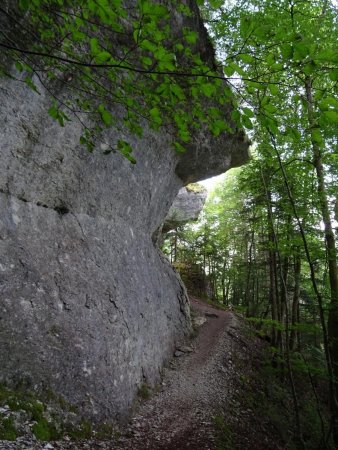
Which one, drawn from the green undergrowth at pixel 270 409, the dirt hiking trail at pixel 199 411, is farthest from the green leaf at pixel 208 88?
the green undergrowth at pixel 270 409

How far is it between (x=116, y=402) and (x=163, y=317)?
14.2 ft

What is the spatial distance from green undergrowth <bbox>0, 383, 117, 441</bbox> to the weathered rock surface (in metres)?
16.6

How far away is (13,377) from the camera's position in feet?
14.4

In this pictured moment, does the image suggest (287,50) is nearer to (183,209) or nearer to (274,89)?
(274,89)

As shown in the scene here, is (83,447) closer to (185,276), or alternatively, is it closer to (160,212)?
(160,212)

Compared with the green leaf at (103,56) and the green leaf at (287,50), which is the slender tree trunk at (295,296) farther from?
the green leaf at (103,56)

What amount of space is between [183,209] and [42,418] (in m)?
18.1

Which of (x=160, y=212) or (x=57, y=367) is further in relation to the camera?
(x=160, y=212)

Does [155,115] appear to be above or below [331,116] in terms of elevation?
Result: above

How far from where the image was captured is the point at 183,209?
854 inches

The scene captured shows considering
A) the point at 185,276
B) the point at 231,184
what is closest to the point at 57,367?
the point at 185,276

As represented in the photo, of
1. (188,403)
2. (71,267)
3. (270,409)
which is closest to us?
(71,267)

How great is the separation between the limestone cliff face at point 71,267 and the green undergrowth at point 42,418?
17 cm

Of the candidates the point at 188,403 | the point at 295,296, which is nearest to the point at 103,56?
the point at 188,403
